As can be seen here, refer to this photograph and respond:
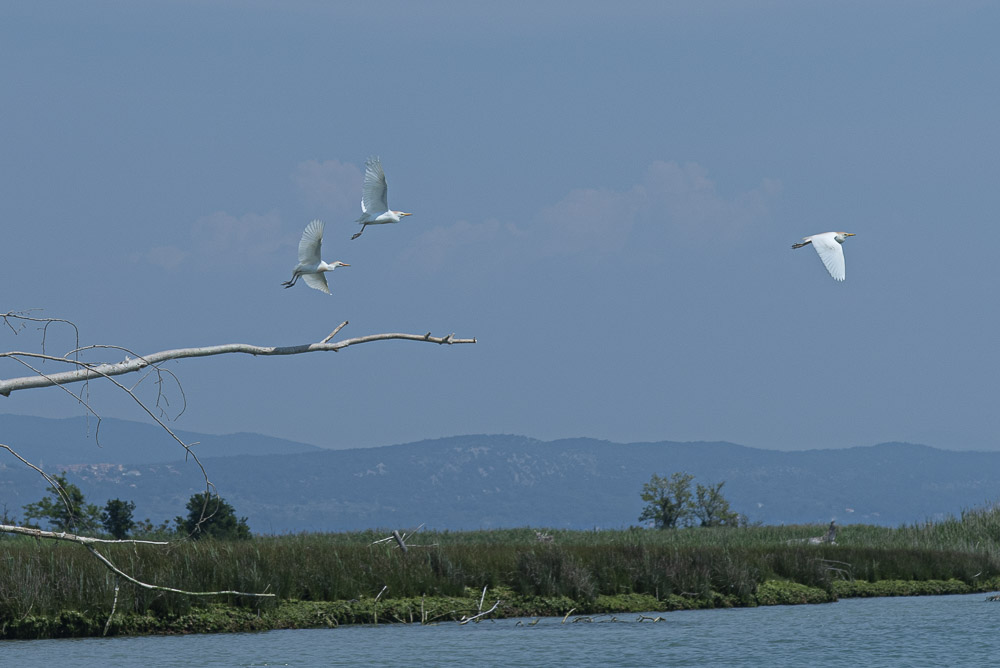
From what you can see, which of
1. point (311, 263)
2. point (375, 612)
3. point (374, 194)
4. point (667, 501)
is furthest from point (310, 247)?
point (667, 501)

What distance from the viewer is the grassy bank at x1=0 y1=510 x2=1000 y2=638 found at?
64.4ft

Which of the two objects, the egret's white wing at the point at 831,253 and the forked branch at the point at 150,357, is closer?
the forked branch at the point at 150,357

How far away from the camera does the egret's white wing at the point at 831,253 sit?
20.7 metres

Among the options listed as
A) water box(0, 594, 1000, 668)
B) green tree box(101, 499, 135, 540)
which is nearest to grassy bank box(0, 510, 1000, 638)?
water box(0, 594, 1000, 668)

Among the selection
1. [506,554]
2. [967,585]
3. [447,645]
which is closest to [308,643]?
[447,645]

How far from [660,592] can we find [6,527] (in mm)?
19830

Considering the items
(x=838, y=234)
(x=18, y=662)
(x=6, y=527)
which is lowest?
(x=18, y=662)

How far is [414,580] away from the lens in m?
22.8

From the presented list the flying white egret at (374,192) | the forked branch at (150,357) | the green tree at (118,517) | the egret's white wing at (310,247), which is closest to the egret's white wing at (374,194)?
the flying white egret at (374,192)

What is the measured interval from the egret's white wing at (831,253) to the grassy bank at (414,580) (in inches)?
294

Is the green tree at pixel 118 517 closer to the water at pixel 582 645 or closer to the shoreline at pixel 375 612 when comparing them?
the shoreline at pixel 375 612

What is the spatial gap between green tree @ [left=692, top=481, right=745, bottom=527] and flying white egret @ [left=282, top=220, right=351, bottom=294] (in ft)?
162

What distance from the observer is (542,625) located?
21734mm

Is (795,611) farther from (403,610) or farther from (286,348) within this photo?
(286,348)
